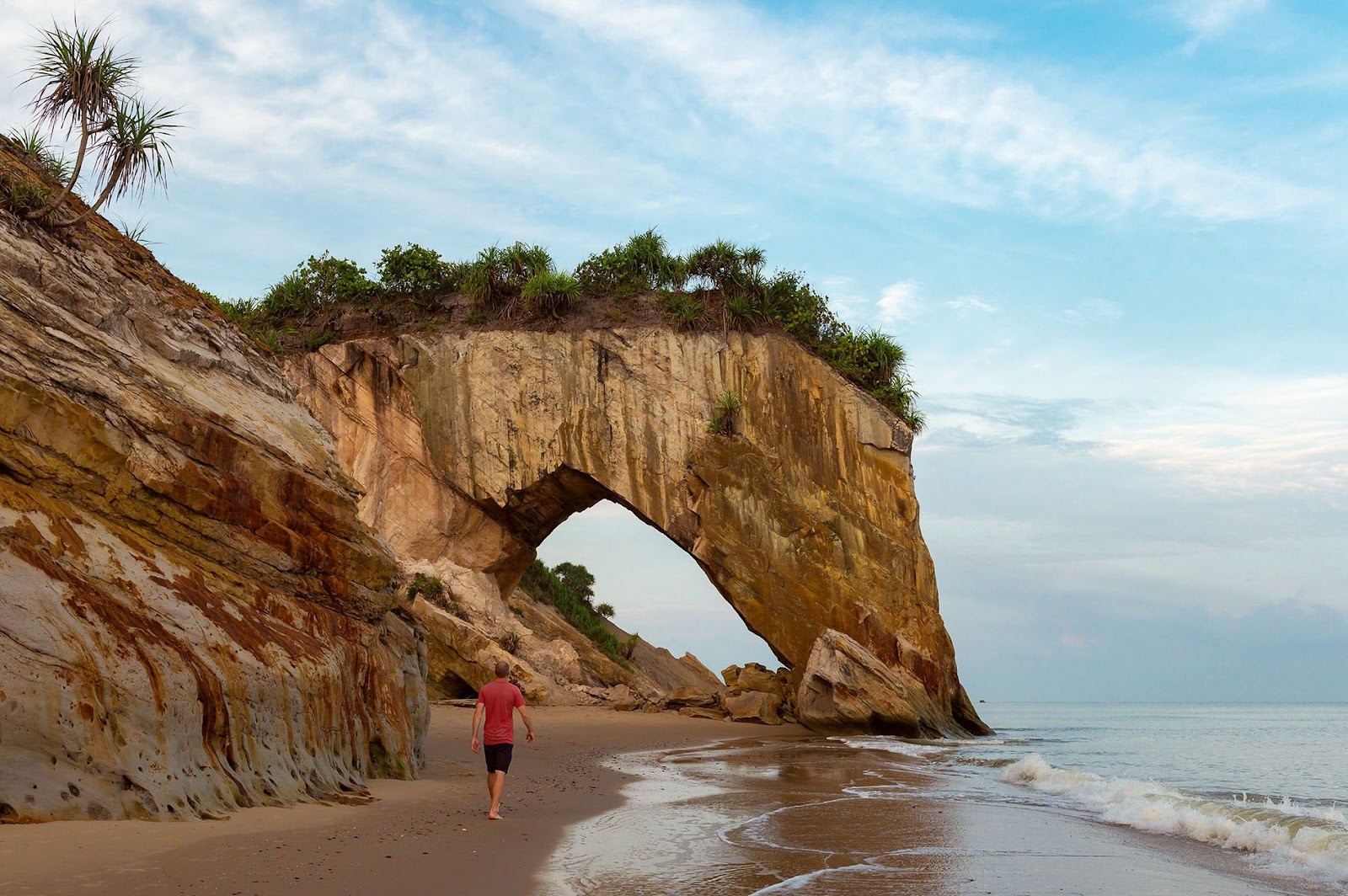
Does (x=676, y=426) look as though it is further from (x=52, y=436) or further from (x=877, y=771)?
(x=52, y=436)

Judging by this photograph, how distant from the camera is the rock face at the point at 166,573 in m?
6.85

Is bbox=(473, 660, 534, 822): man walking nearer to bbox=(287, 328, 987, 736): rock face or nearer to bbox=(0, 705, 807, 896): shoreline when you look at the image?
bbox=(0, 705, 807, 896): shoreline

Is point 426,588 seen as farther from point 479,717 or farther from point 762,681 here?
point 479,717

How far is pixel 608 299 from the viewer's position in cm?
2847

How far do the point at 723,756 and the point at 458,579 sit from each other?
10.8m

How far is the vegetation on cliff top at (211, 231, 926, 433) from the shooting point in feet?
91.7

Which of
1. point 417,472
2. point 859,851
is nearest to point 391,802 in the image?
point 859,851

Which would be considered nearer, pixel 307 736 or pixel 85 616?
pixel 85 616

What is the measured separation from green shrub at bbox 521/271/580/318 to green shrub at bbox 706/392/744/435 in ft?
16.5

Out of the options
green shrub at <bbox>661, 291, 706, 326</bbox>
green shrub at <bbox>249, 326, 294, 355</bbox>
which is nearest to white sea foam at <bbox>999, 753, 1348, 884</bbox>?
green shrub at <bbox>661, 291, 706, 326</bbox>

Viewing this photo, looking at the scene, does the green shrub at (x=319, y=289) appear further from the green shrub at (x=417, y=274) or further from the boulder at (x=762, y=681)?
the boulder at (x=762, y=681)

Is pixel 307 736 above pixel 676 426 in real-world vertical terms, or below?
below

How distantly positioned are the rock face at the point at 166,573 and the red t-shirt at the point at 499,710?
154 centimetres

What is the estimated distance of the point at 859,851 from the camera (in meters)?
8.19
